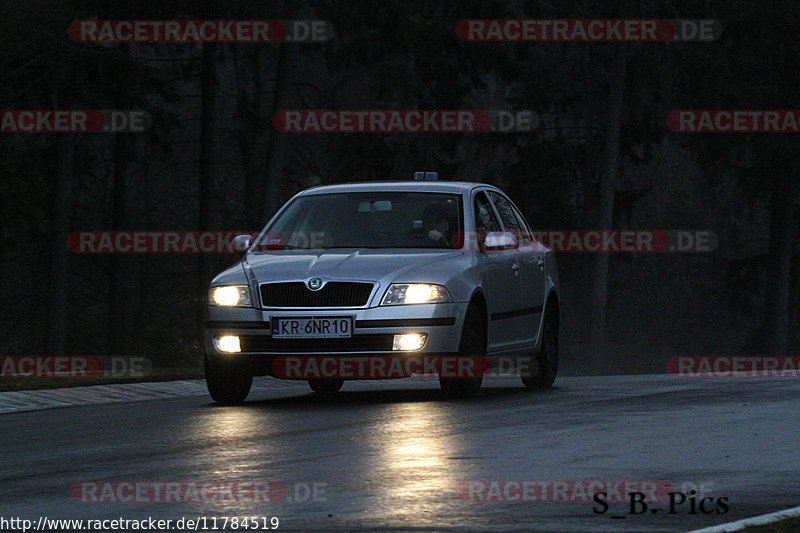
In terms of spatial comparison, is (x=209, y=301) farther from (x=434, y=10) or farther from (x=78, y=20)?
(x=434, y=10)

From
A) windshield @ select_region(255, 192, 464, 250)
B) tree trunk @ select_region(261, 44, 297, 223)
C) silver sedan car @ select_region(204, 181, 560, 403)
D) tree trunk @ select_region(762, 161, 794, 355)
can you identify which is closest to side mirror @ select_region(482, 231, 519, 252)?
silver sedan car @ select_region(204, 181, 560, 403)

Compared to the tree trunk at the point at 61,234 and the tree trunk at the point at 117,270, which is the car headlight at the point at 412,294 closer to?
the tree trunk at the point at 61,234

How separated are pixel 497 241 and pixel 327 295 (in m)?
1.90

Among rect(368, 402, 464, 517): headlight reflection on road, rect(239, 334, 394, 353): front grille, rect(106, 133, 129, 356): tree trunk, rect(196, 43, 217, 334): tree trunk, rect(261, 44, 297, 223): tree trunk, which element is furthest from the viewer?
rect(106, 133, 129, 356): tree trunk

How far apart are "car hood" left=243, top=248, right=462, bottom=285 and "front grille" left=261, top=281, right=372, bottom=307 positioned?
2.3 inches

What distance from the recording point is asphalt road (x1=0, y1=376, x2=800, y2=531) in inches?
288

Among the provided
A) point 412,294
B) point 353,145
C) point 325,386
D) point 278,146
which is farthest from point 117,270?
point 412,294

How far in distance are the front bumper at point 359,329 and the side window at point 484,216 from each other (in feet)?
5.35

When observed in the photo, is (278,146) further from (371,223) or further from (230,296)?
(230,296)

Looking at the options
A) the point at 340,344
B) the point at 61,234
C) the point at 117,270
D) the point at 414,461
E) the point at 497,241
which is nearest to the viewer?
the point at 414,461

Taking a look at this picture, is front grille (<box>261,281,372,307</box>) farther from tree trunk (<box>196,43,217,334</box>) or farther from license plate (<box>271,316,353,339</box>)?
tree trunk (<box>196,43,217,334</box>)

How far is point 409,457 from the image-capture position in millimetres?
9281

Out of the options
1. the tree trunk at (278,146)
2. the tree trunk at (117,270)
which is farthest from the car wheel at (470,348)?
the tree trunk at (117,270)

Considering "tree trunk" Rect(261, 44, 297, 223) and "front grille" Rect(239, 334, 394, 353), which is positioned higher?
"tree trunk" Rect(261, 44, 297, 223)
